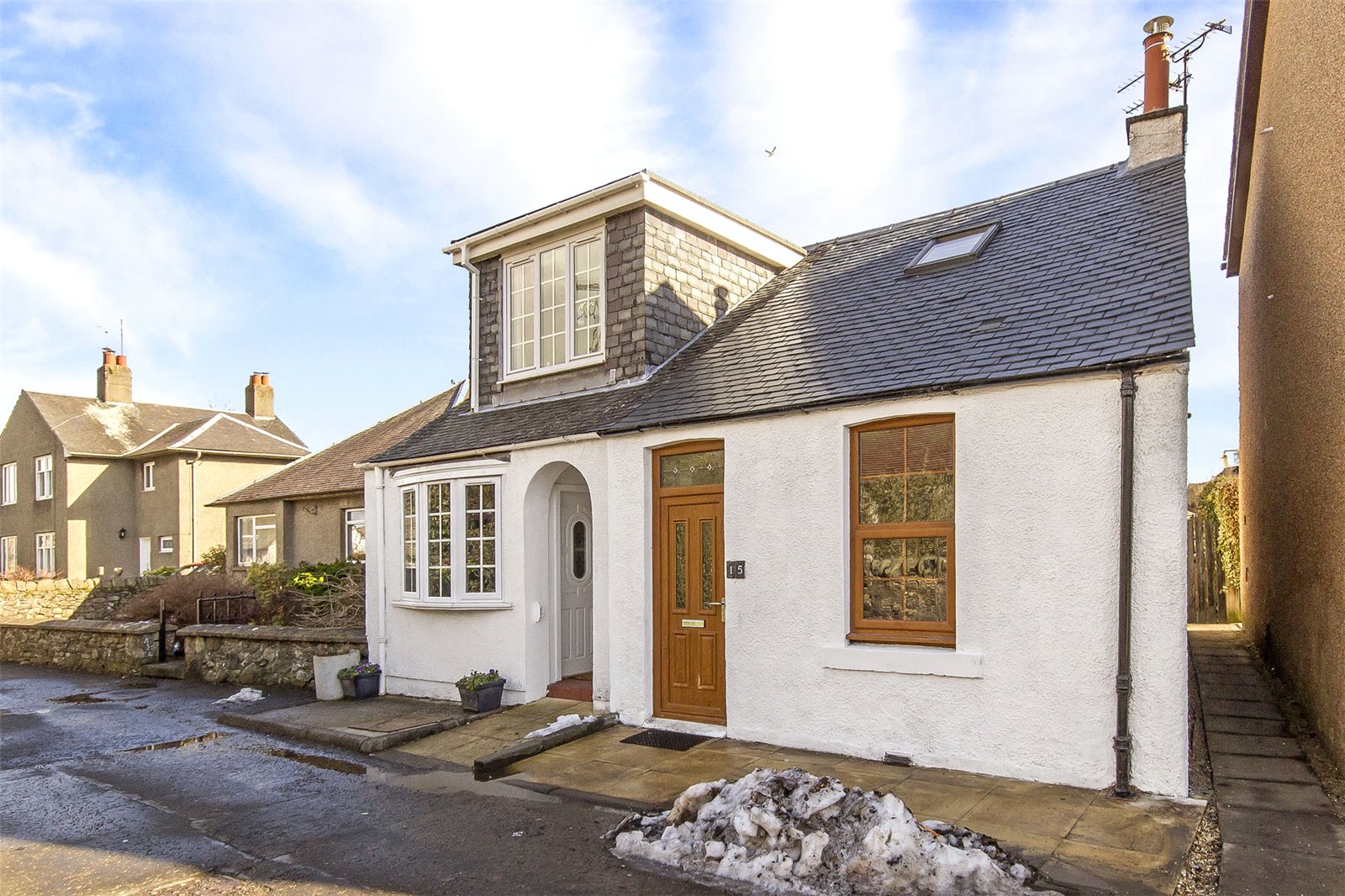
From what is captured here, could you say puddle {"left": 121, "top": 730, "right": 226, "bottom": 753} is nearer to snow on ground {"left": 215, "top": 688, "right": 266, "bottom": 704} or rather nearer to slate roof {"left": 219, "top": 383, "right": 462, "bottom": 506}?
snow on ground {"left": 215, "top": 688, "right": 266, "bottom": 704}

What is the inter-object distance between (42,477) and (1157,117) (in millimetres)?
35474

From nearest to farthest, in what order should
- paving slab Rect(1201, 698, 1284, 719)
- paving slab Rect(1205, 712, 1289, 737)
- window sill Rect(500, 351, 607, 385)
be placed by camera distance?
paving slab Rect(1205, 712, 1289, 737) < paving slab Rect(1201, 698, 1284, 719) < window sill Rect(500, 351, 607, 385)

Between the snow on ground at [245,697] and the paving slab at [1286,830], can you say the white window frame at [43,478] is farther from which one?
the paving slab at [1286,830]

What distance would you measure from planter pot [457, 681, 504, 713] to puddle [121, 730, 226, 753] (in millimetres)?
2883

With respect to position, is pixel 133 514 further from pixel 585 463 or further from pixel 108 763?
pixel 585 463

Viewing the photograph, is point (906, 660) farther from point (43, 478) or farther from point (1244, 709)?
point (43, 478)

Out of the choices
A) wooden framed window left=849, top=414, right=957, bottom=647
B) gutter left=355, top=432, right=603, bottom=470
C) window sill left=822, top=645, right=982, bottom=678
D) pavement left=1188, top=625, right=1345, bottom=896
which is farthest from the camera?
gutter left=355, top=432, right=603, bottom=470

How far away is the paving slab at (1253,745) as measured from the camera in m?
6.93

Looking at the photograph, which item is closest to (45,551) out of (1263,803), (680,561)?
(680,561)

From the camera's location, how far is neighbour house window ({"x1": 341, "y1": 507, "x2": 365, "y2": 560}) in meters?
19.3

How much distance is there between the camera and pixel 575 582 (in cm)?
1099

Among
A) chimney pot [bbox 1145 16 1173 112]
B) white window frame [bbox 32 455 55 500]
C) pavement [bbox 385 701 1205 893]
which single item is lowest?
pavement [bbox 385 701 1205 893]

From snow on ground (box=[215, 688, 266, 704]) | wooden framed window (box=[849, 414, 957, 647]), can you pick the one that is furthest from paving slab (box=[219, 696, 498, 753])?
wooden framed window (box=[849, 414, 957, 647])

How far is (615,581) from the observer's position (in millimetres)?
9250
